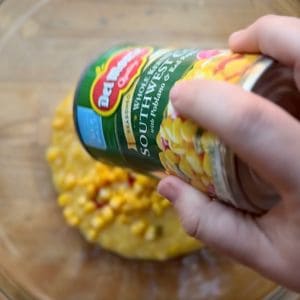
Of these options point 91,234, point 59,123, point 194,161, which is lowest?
point 91,234

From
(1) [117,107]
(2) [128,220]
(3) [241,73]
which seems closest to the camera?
(3) [241,73]

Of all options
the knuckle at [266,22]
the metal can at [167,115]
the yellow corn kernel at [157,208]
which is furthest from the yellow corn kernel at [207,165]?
the yellow corn kernel at [157,208]

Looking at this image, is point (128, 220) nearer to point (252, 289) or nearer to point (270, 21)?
point (252, 289)

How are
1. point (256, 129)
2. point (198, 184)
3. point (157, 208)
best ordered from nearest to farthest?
point (256, 129)
point (198, 184)
point (157, 208)

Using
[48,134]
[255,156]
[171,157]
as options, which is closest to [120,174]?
[48,134]

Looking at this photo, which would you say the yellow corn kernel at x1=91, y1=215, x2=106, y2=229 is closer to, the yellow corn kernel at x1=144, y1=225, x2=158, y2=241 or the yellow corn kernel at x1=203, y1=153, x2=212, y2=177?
the yellow corn kernel at x1=144, y1=225, x2=158, y2=241

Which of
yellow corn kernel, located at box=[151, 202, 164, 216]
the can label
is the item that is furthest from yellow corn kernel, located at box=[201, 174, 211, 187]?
yellow corn kernel, located at box=[151, 202, 164, 216]

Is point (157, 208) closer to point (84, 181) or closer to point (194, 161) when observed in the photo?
point (84, 181)

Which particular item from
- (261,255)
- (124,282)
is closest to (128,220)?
(124,282)
